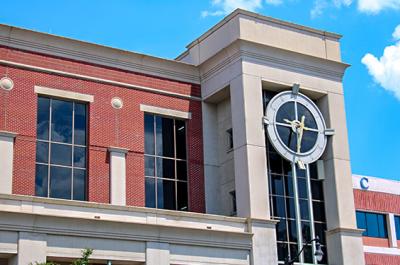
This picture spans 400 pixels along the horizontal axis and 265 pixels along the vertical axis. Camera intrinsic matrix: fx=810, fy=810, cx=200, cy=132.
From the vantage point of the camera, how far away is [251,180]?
39.1m

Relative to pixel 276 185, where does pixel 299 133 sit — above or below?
above

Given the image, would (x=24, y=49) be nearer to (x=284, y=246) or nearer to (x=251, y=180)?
(x=251, y=180)

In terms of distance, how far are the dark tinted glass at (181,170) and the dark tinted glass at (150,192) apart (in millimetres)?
1653

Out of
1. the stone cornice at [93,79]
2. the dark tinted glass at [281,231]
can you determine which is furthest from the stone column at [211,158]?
the dark tinted glass at [281,231]

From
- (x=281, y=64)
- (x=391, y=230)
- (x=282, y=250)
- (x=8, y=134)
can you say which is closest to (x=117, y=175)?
(x=8, y=134)

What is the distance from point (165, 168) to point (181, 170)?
0.97 metres

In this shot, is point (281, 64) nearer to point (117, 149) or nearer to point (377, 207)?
point (117, 149)

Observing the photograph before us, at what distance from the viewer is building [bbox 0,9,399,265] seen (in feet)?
120

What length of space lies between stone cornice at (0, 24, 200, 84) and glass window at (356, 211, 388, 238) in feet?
47.9

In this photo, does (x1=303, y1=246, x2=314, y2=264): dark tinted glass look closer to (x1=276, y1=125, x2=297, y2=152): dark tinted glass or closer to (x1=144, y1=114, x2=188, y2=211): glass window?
(x1=276, y1=125, x2=297, y2=152): dark tinted glass

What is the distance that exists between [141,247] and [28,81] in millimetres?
9698

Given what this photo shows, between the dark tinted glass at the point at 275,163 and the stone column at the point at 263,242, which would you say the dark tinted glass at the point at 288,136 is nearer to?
the dark tinted glass at the point at 275,163

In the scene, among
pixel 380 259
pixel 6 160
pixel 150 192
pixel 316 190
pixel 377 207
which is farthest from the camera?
pixel 377 207

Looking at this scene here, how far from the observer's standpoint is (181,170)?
4178cm
